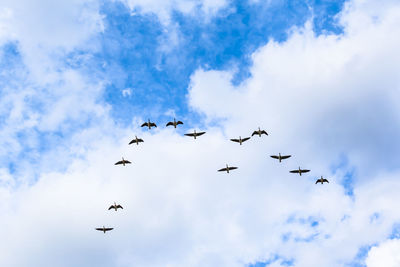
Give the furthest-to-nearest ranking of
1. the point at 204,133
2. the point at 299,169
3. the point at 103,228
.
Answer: the point at 103,228 → the point at 299,169 → the point at 204,133

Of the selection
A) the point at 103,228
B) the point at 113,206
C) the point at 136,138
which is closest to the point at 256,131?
the point at 136,138

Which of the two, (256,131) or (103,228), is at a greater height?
(256,131)

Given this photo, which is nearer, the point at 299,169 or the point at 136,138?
the point at 136,138

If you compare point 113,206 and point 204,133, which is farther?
point 113,206

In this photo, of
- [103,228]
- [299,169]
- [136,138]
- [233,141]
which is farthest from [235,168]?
[103,228]

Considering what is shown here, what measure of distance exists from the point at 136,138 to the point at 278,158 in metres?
53.4

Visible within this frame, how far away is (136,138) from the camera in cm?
16588

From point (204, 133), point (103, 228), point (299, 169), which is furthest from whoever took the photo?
point (103, 228)

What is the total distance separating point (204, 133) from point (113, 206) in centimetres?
5279

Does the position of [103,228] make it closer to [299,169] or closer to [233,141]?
[233,141]

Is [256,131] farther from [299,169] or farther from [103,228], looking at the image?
[103,228]

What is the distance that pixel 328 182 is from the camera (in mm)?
182000

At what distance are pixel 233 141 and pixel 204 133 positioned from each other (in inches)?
441

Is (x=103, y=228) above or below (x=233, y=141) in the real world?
below
